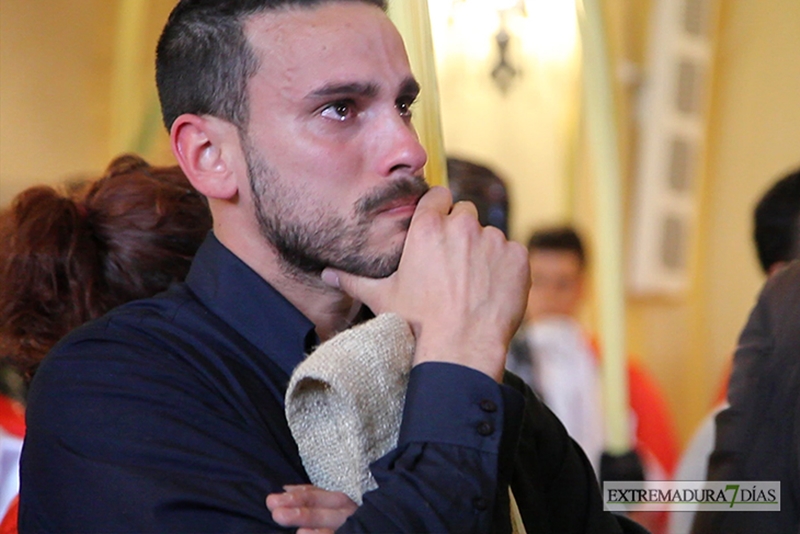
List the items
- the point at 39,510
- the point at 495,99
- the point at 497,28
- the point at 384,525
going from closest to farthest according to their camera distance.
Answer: the point at 384,525 < the point at 39,510 < the point at 497,28 < the point at 495,99

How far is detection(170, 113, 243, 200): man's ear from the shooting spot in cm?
118

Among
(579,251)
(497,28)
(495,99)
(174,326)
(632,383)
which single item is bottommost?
(632,383)

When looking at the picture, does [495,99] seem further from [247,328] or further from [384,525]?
[384,525]

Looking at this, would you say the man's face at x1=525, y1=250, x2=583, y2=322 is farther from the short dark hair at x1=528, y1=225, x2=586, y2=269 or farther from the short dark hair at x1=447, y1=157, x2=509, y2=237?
the short dark hair at x1=447, y1=157, x2=509, y2=237

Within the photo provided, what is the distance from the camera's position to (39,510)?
3.32 ft

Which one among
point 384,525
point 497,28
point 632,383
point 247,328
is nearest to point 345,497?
point 384,525

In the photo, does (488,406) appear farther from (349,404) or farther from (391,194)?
(391,194)

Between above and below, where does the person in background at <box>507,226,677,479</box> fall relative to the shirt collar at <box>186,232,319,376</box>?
below

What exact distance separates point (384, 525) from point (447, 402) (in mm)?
128

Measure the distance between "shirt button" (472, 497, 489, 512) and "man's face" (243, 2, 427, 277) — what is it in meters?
0.28

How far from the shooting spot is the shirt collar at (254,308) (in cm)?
110

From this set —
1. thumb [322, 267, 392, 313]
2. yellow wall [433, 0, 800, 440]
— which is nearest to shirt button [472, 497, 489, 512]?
thumb [322, 267, 392, 313]

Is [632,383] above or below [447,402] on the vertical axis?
below

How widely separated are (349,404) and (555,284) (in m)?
2.85
